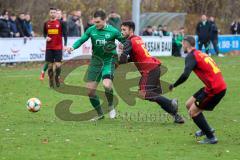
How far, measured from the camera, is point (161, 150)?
408 inches

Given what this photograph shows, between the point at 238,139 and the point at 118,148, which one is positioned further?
the point at 238,139

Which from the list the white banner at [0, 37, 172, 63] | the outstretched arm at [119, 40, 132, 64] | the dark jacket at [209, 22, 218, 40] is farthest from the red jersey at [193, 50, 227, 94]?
the dark jacket at [209, 22, 218, 40]

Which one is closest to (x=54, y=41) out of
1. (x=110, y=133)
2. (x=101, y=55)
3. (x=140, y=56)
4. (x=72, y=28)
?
(x=101, y=55)

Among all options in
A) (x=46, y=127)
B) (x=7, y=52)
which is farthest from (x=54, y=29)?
(x=46, y=127)

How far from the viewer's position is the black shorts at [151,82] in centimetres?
1320

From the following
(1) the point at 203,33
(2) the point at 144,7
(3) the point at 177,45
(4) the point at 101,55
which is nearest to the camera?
(4) the point at 101,55

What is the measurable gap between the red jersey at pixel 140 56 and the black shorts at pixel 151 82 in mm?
91

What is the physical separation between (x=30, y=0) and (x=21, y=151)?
31.8 meters

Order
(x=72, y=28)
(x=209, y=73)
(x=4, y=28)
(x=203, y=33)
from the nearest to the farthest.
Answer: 1. (x=209, y=73)
2. (x=4, y=28)
3. (x=72, y=28)
4. (x=203, y=33)

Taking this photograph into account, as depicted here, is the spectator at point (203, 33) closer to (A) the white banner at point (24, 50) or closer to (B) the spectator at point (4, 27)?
(A) the white banner at point (24, 50)

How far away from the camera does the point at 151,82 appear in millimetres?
13289

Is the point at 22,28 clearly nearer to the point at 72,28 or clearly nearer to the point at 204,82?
the point at 72,28

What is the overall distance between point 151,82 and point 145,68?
0.29m

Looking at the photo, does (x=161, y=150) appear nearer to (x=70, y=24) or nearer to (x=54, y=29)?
(x=54, y=29)
